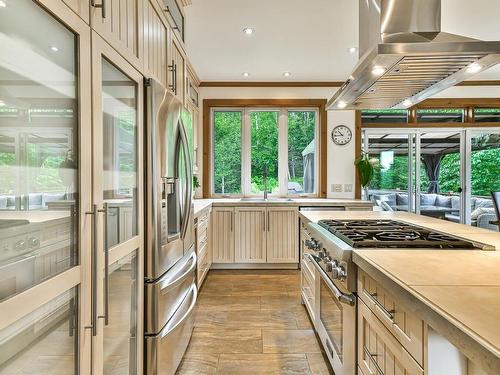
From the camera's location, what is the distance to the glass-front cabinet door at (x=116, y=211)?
4.17ft

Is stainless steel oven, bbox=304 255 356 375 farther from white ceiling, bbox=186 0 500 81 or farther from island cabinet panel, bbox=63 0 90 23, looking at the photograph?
white ceiling, bbox=186 0 500 81

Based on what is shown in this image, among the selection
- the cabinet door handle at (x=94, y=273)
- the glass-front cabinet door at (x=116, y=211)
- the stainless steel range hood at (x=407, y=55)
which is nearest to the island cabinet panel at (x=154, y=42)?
the glass-front cabinet door at (x=116, y=211)

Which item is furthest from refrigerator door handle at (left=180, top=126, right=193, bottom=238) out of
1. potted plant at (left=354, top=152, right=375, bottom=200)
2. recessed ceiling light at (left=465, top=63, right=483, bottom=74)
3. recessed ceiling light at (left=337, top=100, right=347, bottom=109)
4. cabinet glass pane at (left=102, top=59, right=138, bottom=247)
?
potted plant at (left=354, top=152, right=375, bottom=200)

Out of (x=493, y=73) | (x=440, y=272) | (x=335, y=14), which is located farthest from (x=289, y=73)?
(x=440, y=272)

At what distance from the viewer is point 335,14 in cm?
311

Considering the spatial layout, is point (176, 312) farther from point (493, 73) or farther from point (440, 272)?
point (493, 73)

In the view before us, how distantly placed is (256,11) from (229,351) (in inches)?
109

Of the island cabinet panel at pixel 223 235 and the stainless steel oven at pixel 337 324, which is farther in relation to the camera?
the island cabinet panel at pixel 223 235

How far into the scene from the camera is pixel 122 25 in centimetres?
152

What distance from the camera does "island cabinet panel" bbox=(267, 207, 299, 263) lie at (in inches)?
179

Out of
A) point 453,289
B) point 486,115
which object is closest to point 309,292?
point 453,289

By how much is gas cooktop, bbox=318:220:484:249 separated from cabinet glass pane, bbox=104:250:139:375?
1.05 metres

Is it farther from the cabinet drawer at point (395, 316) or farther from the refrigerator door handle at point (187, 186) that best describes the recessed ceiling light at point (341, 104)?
the cabinet drawer at point (395, 316)

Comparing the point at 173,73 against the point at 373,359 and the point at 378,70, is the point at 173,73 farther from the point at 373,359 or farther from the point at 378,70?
the point at 373,359
